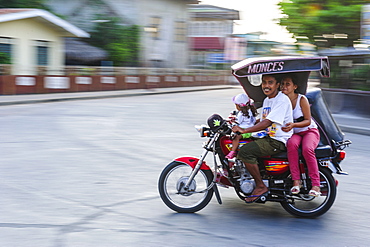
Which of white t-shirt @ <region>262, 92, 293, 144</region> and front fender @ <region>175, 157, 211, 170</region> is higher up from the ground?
white t-shirt @ <region>262, 92, 293, 144</region>

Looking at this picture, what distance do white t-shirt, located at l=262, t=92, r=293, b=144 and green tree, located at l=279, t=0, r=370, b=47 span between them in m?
16.2

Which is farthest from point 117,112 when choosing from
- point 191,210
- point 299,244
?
point 299,244

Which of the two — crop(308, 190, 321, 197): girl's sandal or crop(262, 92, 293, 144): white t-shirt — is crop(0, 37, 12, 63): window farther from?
crop(308, 190, 321, 197): girl's sandal

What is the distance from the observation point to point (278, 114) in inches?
216

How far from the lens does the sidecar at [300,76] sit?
18.1 feet

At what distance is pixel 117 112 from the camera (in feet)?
56.1

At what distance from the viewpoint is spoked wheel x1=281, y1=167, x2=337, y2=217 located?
570 cm

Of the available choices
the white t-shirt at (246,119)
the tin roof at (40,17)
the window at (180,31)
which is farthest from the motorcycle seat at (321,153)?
the window at (180,31)

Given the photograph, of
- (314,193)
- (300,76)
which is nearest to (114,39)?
(300,76)


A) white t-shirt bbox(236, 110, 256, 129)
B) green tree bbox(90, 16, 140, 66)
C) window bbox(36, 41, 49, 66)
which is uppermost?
green tree bbox(90, 16, 140, 66)

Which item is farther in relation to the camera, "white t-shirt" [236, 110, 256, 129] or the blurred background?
the blurred background

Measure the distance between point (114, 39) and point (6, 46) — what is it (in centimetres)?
1085

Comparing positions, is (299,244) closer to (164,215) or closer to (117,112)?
(164,215)

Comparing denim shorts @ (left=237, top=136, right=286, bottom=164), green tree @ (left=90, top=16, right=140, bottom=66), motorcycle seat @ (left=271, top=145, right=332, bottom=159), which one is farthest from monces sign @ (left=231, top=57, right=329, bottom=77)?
green tree @ (left=90, top=16, right=140, bottom=66)
